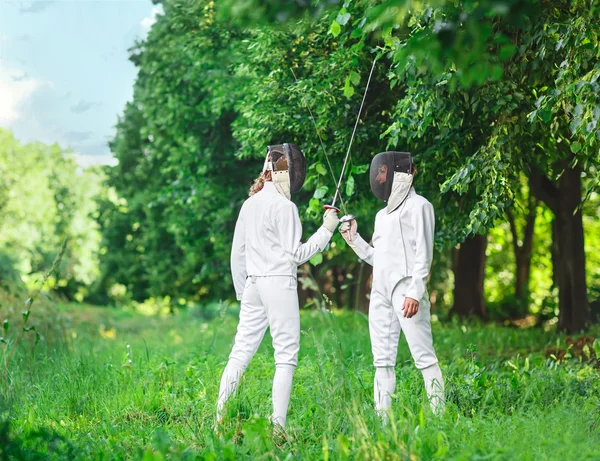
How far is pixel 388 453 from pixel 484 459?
21.3 inches

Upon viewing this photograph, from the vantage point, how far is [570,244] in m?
12.6

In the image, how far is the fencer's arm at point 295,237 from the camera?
5438 millimetres

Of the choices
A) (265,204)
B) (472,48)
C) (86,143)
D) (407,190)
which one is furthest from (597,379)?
(86,143)

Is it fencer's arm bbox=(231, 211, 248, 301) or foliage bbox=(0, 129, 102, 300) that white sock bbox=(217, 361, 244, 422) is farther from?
foliage bbox=(0, 129, 102, 300)

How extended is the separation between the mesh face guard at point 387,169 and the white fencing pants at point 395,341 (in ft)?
2.57

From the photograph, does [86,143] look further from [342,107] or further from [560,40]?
[560,40]

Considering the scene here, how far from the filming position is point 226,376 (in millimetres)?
5637

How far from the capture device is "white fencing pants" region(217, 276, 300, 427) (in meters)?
5.36

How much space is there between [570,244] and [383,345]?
26.5 ft

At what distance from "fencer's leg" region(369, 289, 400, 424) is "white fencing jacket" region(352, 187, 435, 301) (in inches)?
5.0

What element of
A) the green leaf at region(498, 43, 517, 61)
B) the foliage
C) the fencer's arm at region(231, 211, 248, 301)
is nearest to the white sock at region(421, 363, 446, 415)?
the fencer's arm at region(231, 211, 248, 301)

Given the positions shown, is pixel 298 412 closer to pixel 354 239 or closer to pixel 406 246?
pixel 354 239

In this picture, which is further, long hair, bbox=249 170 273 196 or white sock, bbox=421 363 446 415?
long hair, bbox=249 170 273 196

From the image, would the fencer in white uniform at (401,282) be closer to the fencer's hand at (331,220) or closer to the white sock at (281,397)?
the fencer's hand at (331,220)
